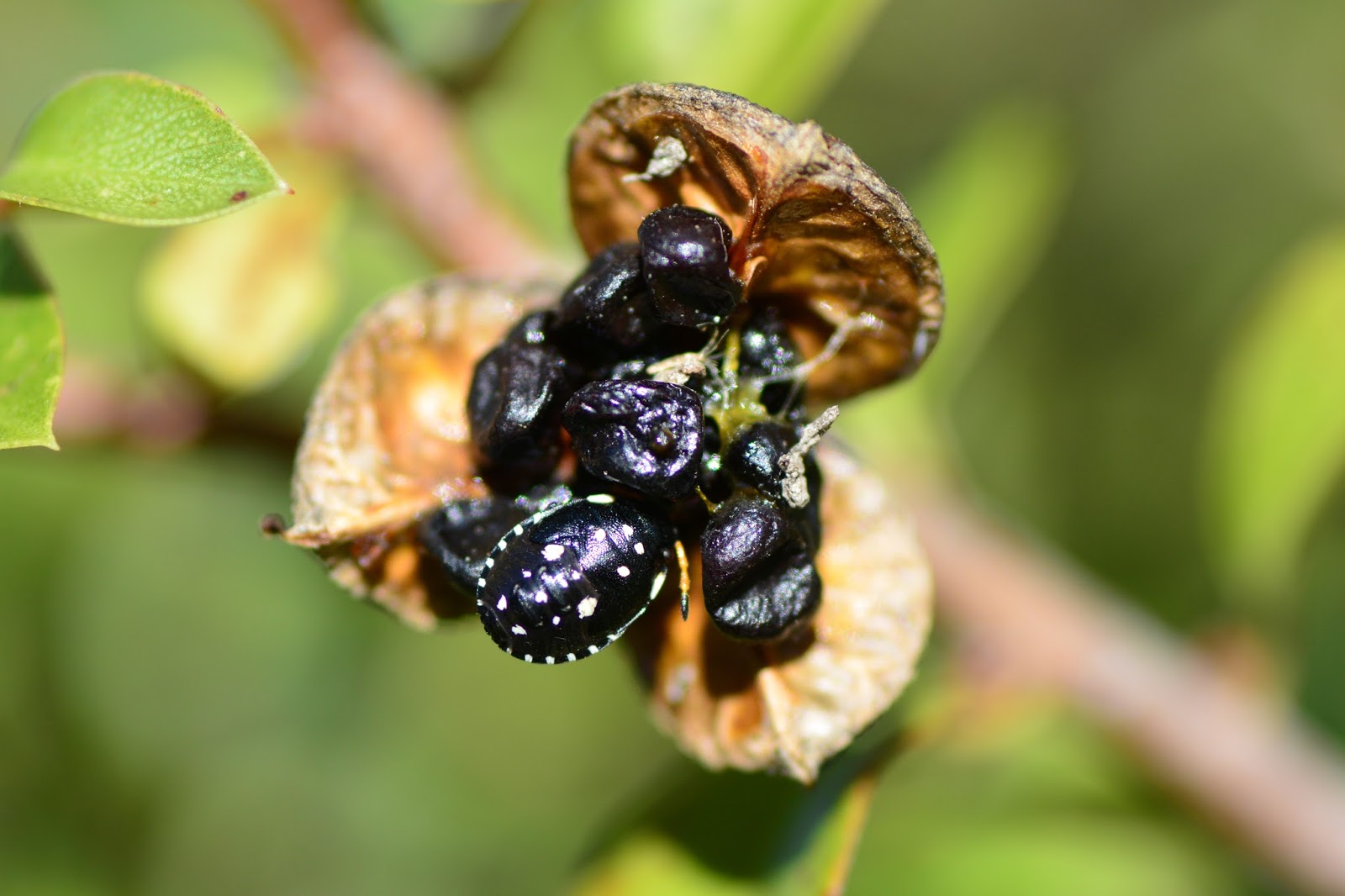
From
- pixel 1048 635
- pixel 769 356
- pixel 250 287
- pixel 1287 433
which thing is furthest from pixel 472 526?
pixel 1287 433

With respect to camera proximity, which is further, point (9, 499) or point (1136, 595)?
point (1136, 595)

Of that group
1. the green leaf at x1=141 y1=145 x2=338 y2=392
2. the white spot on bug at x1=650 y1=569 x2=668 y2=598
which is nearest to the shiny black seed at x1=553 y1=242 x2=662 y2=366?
the white spot on bug at x1=650 y1=569 x2=668 y2=598

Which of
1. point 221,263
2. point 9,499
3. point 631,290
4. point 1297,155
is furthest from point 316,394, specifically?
point 1297,155

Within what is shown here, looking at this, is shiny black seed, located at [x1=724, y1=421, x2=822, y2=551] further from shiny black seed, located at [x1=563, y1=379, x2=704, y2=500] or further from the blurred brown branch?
the blurred brown branch

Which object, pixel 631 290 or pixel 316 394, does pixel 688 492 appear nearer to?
pixel 631 290

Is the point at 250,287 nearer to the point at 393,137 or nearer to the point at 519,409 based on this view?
the point at 393,137

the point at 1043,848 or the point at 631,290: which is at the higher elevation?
the point at 631,290

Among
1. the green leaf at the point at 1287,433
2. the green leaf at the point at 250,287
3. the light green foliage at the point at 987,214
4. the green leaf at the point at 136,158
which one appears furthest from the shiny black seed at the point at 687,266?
the green leaf at the point at 1287,433
